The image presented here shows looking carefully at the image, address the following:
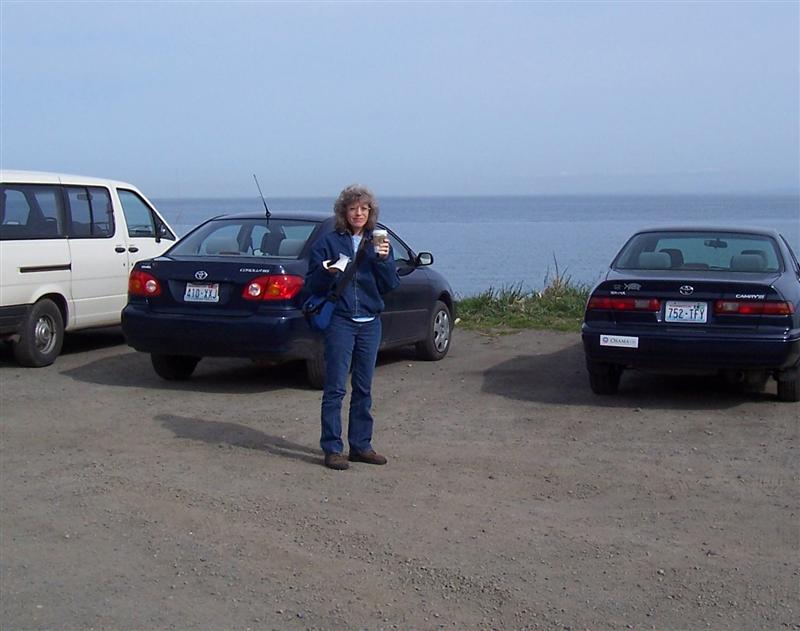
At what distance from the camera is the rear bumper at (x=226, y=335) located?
10.1 m

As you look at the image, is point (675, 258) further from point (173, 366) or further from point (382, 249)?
point (173, 366)

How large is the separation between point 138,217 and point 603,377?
6.27m

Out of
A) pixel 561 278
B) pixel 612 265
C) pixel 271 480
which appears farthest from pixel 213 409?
pixel 561 278

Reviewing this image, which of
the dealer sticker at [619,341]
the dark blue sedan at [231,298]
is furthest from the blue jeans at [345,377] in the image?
the dealer sticker at [619,341]

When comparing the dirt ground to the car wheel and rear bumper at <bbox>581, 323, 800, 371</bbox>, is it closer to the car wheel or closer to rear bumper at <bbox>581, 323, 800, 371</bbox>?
the car wheel

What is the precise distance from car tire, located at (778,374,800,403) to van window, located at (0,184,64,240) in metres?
7.28

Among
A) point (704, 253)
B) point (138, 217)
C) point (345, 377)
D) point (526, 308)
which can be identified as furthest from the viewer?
point (526, 308)

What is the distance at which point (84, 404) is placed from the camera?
10.3m

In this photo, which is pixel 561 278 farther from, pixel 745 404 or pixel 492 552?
pixel 492 552

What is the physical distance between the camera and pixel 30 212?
12164mm

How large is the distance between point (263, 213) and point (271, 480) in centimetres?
440

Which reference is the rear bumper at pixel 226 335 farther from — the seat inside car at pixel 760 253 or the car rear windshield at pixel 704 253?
the seat inside car at pixel 760 253

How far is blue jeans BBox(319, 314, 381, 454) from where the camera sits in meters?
7.88

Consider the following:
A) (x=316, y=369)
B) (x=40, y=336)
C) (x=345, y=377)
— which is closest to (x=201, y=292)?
(x=316, y=369)
